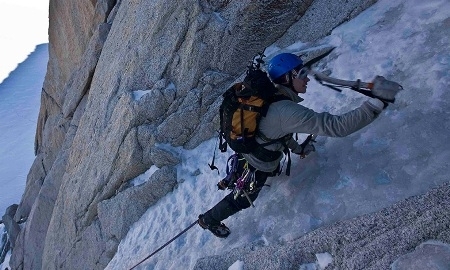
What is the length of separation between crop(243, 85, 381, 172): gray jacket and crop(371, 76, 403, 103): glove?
15cm

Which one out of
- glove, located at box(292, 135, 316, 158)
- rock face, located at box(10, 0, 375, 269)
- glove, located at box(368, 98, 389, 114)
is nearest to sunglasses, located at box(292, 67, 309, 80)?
glove, located at box(368, 98, 389, 114)

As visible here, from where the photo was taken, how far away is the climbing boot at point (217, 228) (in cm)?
600

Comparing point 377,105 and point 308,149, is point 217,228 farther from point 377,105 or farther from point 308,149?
point 377,105

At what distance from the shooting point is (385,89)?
12.7ft

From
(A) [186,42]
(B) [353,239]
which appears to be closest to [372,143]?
(B) [353,239]

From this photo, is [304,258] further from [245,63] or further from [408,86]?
[245,63]

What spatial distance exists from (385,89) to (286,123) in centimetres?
112

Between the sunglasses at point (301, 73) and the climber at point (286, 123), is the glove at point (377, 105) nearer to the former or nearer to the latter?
the climber at point (286, 123)

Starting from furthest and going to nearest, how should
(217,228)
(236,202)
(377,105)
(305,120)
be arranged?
1. (217,228)
2. (236,202)
3. (305,120)
4. (377,105)

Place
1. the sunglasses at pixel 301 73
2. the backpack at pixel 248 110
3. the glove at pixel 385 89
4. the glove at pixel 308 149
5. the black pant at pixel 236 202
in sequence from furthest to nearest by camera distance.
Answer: the glove at pixel 308 149 < the black pant at pixel 236 202 < the sunglasses at pixel 301 73 < the backpack at pixel 248 110 < the glove at pixel 385 89

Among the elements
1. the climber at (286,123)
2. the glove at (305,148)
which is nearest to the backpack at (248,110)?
the climber at (286,123)

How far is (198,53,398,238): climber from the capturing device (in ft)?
13.6

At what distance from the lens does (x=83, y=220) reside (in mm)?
9969

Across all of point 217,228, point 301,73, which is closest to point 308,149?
point 301,73
